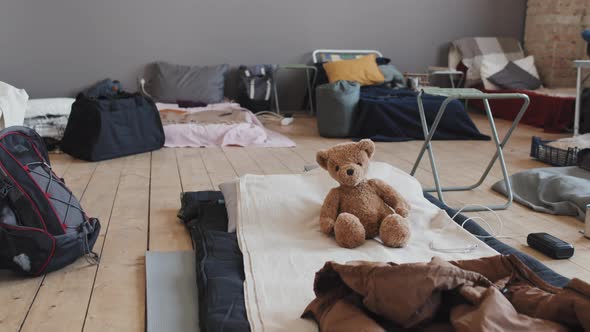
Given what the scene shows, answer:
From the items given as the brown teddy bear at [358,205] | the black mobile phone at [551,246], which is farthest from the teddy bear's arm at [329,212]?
the black mobile phone at [551,246]

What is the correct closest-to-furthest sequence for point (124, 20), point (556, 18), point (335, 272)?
point (335, 272) → point (124, 20) → point (556, 18)

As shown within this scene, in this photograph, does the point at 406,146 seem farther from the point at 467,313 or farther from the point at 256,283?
the point at 467,313

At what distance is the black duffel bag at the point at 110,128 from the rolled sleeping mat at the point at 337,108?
1.40m

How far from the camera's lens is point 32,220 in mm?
→ 2037

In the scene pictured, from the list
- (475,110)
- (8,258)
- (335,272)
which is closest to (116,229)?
(8,258)

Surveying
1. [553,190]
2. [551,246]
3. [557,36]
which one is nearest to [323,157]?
[551,246]

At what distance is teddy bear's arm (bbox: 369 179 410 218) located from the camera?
7.58 ft

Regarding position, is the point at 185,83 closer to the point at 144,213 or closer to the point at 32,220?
the point at 144,213

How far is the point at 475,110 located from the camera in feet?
21.2

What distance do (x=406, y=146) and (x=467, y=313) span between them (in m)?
3.27

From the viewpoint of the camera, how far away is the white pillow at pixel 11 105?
267 cm

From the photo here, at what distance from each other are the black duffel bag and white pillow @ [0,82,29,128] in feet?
3.54

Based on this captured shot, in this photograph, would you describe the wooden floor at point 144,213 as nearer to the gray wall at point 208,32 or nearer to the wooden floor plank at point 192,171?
the wooden floor plank at point 192,171

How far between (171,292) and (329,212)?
0.69m
